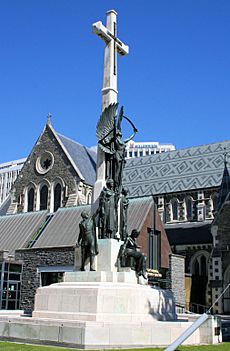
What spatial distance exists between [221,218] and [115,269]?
2226 centimetres

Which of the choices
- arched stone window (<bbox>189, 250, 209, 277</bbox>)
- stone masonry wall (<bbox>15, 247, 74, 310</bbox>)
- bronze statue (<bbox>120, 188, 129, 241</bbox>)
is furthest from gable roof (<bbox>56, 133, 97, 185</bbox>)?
bronze statue (<bbox>120, 188, 129, 241</bbox>)

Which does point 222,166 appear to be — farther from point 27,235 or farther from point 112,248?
point 112,248

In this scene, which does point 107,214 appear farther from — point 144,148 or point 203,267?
point 144,148

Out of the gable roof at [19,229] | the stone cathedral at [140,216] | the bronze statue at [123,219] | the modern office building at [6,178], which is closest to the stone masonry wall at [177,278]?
the stone cathedral at [140,216]

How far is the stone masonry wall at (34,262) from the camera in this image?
2678 centimetres

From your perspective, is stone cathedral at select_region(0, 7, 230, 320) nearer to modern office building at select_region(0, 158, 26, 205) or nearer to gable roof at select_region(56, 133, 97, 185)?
gable roof at select_region(56, 133, 97, 185)

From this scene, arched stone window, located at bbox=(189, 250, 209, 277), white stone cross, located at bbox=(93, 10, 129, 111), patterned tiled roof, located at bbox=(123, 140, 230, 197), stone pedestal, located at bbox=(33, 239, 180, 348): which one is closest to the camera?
stone pedestal, located at bbox=(33, 239, 180, 348)

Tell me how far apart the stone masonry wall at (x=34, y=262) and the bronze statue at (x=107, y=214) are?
13865 millimetres

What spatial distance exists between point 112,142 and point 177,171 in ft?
106

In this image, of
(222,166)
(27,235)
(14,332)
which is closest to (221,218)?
(222,166)

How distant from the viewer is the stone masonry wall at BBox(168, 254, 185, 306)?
29.0m

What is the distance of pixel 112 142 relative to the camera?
13992 millimetres

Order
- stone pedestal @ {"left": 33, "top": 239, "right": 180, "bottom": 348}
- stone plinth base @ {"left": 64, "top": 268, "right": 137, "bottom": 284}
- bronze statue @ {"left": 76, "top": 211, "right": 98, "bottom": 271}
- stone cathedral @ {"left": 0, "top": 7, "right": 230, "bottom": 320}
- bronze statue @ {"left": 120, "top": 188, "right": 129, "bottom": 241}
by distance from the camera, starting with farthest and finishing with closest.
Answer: stone cathedral @ {"left": 0, "top": 7, "right": 230, "bottom": 320}
bronze statue @ {"left": 120, "top": 188, "right": 129, "bottom": 241}
bronze statue @ {"left": 76, "top": 211, "right": 98, "bottom": 271}
stone plinth base @ {"left": 64, "top": 268, "right": 137, "bottom": 284}
stone pedestal @ {"left": 33, "top": 239, "right": 180, "bottom": 348}

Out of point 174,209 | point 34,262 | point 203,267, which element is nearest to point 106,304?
point 34,262
